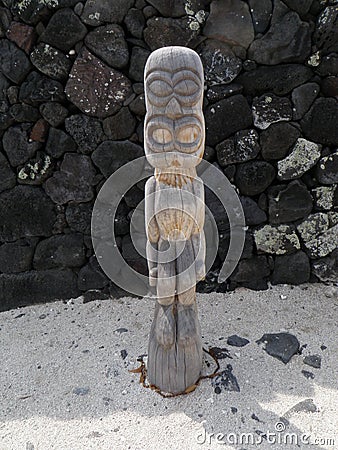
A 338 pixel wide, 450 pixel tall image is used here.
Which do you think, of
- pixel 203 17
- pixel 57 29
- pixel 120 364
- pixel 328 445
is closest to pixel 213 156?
pixel 203 17

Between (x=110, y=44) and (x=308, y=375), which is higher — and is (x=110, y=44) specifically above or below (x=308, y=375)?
above

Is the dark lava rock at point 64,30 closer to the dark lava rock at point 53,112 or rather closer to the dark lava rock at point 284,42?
the dark lava rock at point 53,112

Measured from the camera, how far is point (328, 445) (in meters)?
2.11

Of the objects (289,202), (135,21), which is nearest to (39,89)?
(135,21)

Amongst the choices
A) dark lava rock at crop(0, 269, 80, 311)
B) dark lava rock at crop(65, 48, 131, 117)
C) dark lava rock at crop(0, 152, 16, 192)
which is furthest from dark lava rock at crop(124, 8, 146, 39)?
dark lava rock at crop(0, 269, 80, 311)

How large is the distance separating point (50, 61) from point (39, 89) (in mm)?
214

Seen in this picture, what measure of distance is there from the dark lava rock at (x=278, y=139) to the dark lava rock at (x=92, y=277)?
1.63m

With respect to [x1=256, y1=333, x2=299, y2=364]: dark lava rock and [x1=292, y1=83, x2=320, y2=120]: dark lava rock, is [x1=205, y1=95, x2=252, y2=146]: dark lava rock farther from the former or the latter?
[x1=256, y1=333, x2=299, y2=364]: dark lava rock

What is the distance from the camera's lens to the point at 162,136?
2.06 meters

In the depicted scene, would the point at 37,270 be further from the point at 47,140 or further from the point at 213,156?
the point at 213,156

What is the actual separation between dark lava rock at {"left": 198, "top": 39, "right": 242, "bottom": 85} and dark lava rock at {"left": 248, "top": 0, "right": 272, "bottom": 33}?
251 mm

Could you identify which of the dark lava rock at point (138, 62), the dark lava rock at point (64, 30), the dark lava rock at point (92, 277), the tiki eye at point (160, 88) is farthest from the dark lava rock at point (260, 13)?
Answer: the dark lava rock at point (92, 277)

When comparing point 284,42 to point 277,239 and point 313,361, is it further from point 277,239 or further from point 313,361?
point 313,361

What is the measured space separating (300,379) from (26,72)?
9.28 feet
